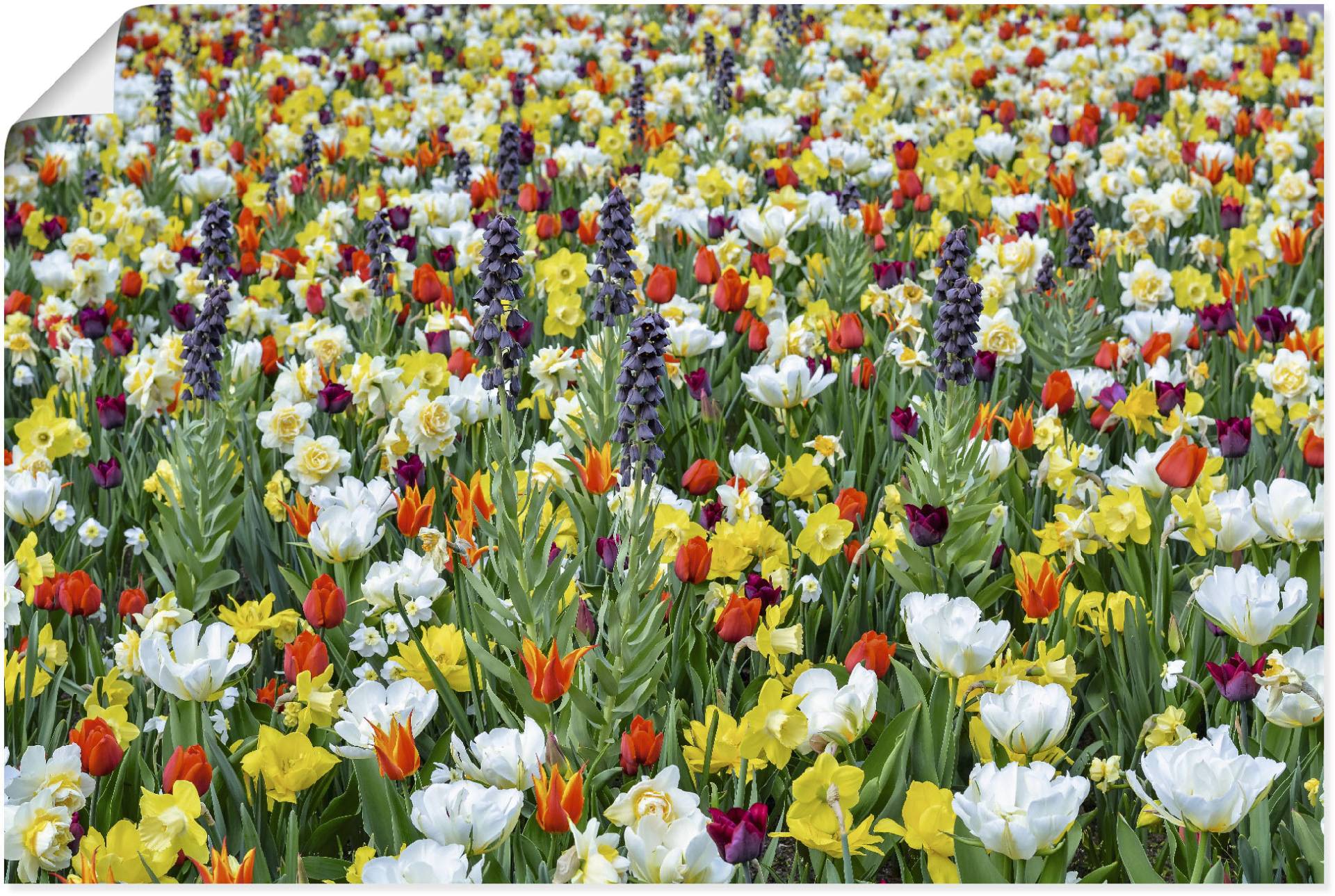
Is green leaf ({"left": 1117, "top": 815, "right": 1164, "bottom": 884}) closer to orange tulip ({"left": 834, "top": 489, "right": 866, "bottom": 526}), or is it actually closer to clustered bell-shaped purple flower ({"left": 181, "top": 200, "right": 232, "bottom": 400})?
orange tulip ({"left": 834, "top": 489, "right": 866, "bottom": 526})

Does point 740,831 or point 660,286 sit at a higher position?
point 660,286

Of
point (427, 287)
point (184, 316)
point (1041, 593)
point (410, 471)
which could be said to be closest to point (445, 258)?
point (427, 287)

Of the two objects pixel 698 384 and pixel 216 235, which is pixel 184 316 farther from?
pixel 698 384

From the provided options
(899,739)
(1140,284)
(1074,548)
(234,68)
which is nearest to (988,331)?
(1140,284)

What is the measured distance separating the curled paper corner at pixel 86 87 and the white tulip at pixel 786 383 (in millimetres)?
1131

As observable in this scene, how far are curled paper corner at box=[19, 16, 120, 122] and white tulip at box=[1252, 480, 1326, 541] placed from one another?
1.82 m

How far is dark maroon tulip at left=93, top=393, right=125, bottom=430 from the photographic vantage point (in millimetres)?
2155

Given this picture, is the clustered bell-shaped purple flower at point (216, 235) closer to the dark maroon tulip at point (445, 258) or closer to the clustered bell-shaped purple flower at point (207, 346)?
the clustered bell-shaped purple flower at point (207, 346)

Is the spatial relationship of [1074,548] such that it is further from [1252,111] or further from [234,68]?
[234,68]

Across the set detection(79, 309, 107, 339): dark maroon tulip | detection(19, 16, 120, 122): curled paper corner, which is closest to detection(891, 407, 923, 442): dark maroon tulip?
detection(19, 16, 120, 122): curled paper corner

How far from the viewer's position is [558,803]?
1.14 meters

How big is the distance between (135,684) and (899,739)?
919 mm

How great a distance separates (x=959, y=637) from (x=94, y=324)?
1.97 metres

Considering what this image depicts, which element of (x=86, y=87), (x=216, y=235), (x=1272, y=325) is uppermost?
(x=86, y=87)
